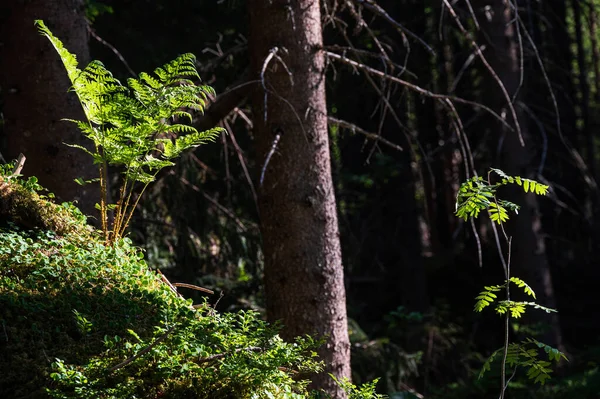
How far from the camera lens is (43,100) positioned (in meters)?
5.34

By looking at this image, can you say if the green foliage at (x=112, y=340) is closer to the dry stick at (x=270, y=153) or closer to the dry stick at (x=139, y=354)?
the dry stick at (x=139, y=354)

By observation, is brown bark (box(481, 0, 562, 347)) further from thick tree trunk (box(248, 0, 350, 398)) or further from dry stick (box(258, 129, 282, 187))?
dry stick (box(258, 129, 282, 187))

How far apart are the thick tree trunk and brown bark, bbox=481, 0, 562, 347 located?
20.2 ft

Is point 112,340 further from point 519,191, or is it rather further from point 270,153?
point 519,191

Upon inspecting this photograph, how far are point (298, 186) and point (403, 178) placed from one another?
29.5 feet

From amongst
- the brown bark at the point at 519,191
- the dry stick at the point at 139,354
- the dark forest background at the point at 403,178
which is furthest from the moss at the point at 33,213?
the brown bark at the point at 519,191

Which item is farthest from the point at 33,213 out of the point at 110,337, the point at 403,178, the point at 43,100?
the point at 403,178

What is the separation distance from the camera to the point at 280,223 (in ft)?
17.7

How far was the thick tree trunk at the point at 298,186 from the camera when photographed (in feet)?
17.3

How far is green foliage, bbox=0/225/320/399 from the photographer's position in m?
2.85

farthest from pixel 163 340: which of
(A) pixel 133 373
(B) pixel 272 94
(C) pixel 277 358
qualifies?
(B) pixel 272 94

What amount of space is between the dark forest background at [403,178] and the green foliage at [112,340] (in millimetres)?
2272

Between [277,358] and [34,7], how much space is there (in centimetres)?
371

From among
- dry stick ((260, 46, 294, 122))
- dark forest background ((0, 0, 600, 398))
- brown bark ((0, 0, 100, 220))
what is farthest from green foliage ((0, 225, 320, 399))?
dark forest background ((0, 0, 600, 398))
